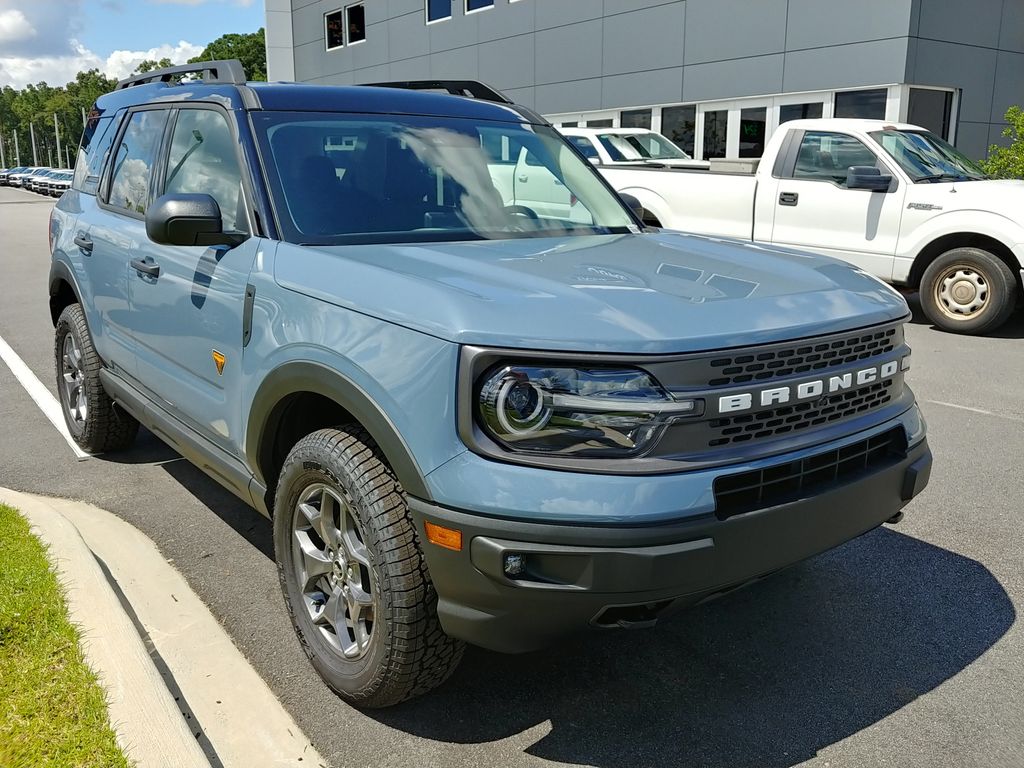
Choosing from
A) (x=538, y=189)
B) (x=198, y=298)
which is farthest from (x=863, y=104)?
(x=198, y=298)

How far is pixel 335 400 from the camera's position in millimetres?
2684

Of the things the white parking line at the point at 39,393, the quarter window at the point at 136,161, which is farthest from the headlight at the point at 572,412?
the white parking line at the point at 39,393

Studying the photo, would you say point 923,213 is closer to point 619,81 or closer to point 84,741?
point 84,741

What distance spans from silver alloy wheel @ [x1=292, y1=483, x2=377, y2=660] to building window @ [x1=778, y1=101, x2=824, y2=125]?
16015 mm

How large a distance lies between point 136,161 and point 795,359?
11.4 ft

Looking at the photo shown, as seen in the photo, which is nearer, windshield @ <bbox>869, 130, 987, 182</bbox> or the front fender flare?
the front fender flare

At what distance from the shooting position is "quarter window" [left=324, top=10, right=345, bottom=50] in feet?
105

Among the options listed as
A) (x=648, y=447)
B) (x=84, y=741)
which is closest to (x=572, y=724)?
(x=648, y=447)

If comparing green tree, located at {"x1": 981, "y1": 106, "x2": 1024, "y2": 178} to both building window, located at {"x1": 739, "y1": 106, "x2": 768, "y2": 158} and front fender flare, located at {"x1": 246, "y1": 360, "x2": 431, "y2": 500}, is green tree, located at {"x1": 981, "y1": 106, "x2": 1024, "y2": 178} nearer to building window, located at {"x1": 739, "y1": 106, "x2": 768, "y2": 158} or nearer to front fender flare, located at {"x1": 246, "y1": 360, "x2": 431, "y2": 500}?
building window, located at {"x1": 739, "y1": 106, "x2": 768, "y2": 158}

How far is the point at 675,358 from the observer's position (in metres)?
2.30

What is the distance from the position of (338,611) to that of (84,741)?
794 millimetres

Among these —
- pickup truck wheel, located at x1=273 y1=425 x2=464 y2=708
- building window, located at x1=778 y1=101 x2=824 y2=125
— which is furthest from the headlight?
building window, located at x1=778 y1=101 x2=824 y2=125

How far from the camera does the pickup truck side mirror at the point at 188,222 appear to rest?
10.5 feet

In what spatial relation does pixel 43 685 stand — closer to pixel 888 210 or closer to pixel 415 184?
pixel 415 184
